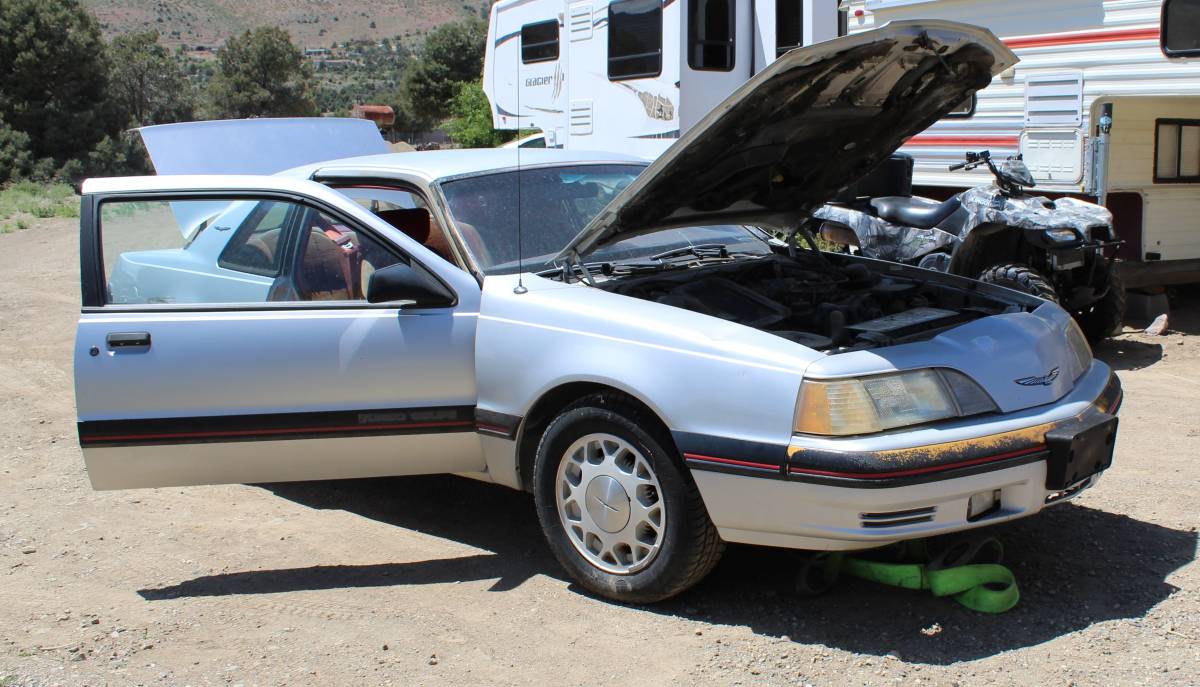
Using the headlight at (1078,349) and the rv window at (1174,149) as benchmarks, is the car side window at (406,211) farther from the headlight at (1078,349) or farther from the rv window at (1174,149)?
the rv window at (1174,149)

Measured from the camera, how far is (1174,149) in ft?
29.5

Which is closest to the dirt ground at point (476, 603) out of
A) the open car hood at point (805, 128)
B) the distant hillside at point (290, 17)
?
the open car hood at point (805, 128)

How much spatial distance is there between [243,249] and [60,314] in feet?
19.1

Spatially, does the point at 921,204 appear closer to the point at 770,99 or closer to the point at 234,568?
the point at 770,99

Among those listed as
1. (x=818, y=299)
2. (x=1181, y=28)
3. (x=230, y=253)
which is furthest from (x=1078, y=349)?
(x=1181, y=28)

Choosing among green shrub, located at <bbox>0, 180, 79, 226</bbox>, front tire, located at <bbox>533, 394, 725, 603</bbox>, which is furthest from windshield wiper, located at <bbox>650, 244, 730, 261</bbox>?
green shrub, located at <bbox>0, 180, 79, 226</bbox>

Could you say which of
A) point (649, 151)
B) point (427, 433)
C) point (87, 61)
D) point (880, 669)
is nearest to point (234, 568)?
point (427, 433)

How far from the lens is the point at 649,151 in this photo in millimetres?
11375

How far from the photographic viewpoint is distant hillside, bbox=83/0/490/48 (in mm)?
75750

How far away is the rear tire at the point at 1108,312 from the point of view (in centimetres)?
789

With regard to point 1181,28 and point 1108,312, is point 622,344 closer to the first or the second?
point 1108,312

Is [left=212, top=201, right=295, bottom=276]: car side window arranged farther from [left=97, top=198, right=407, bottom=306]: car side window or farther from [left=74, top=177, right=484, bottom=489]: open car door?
[left=74, top=177, right=484, bottom=489]: open car door

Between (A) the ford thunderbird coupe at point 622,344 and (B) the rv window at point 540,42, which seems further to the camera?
(B) the rv window at point 540,42


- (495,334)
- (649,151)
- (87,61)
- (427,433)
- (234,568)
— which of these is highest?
(87,61)
